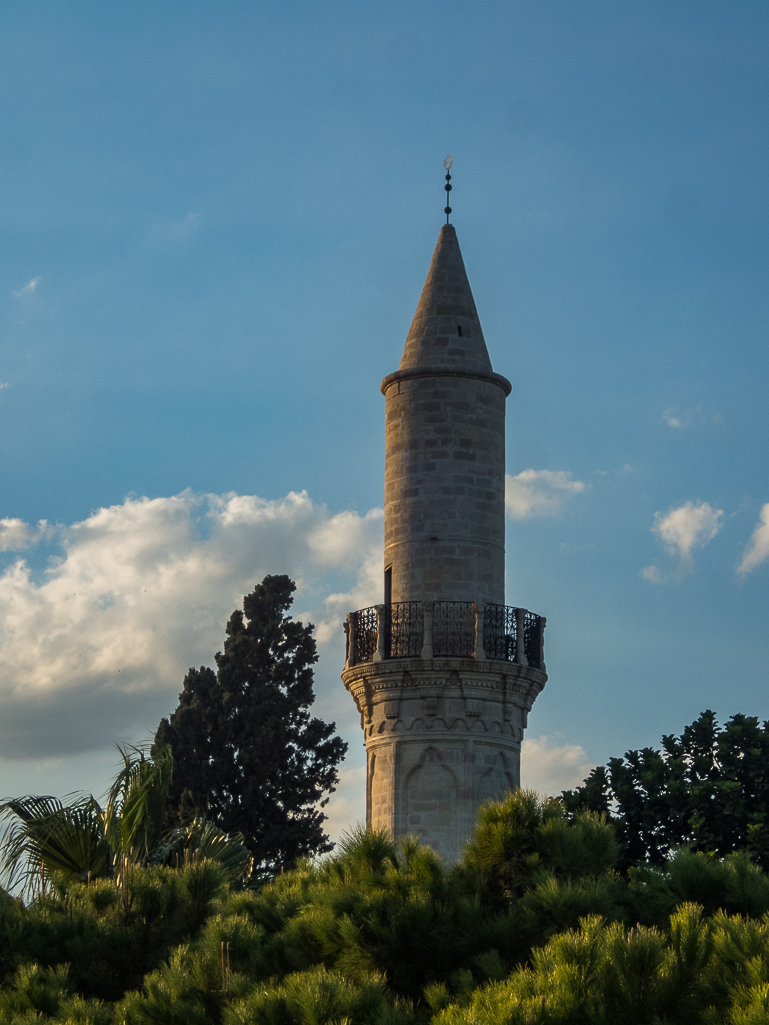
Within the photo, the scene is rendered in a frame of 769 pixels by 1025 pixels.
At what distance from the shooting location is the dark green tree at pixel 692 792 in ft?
86.1

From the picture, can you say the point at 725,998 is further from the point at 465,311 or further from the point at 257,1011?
the point at 465,311

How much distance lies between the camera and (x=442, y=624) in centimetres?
2400

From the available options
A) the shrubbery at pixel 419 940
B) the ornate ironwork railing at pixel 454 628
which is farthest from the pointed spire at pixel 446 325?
the shrubbery at pixel 419 940

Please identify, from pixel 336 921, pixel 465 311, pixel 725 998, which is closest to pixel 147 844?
pixel 336 921

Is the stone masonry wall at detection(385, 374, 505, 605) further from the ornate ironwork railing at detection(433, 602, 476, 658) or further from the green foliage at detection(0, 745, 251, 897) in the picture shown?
the green foliage at detection(0, 745, 251, 897)

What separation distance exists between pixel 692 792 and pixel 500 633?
15.6 feet

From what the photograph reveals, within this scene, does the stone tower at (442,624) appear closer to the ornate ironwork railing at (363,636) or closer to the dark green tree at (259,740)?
the ornate ironwork railing at (363,636)

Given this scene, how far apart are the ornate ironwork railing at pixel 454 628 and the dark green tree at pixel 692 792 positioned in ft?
13.5

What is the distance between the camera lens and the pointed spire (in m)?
25.2

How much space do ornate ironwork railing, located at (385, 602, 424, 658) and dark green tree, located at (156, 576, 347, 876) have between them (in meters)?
10.4

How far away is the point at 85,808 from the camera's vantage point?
58.9 ft

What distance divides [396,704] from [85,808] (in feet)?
23.2

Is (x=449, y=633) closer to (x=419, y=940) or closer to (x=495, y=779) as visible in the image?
(x=495, y=779)

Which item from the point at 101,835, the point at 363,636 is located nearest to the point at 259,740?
the point at 363,636
